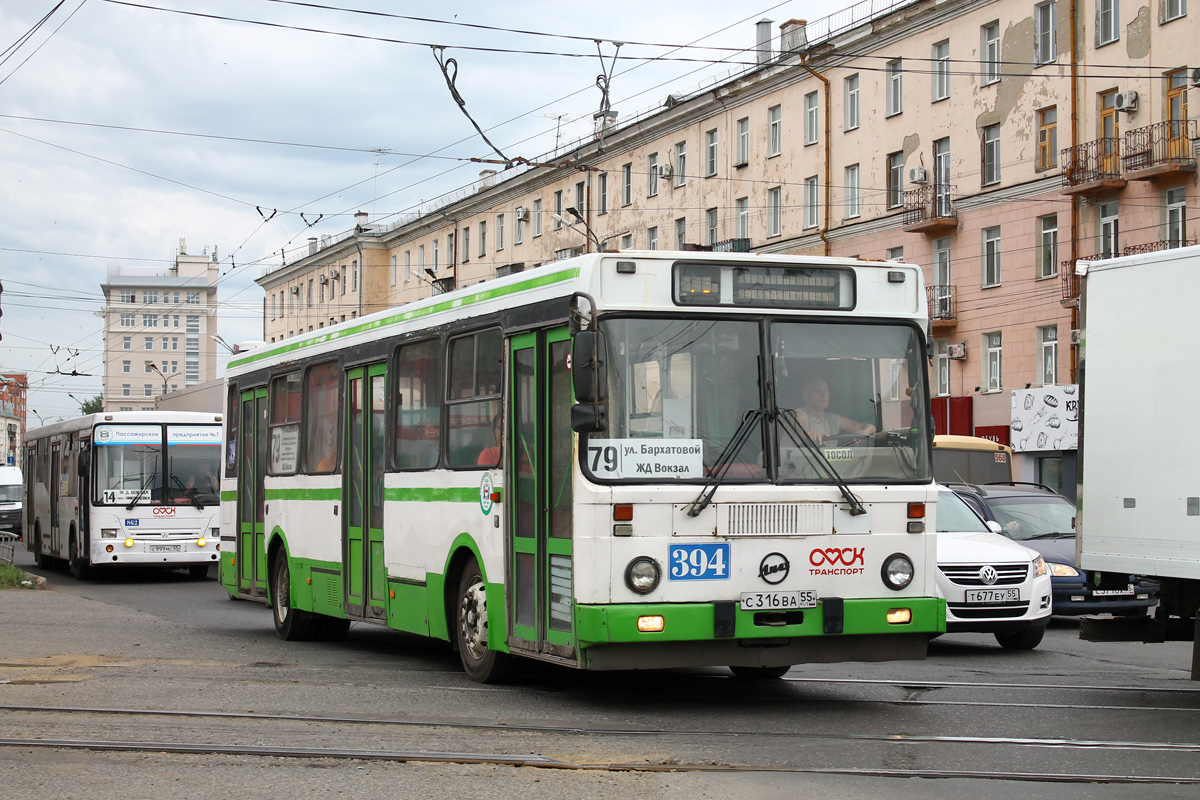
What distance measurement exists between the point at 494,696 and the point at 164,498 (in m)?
17.0

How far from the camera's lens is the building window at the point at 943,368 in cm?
4272

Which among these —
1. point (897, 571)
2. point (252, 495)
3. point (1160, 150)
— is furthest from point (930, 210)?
point (897, 571)

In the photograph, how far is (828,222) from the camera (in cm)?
4641

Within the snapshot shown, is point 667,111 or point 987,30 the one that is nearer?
point 987,30

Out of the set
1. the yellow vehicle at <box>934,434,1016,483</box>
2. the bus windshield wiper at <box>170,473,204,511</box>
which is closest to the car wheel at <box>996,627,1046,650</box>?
the bus windshield wiper at <box>170,473,204,511</box>

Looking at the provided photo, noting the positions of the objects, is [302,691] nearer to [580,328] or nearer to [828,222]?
[580,328]

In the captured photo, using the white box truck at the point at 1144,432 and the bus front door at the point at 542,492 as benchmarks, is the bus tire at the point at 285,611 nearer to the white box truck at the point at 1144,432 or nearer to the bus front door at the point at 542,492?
the bus front door at the point at 542,492

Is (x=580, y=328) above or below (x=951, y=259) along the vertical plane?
below

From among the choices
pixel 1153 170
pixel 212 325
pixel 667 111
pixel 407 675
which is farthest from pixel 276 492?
pixel 212 325

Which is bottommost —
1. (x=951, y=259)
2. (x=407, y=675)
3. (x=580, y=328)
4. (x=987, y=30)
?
(x=407, y=675)

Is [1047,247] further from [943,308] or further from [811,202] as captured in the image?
[811,202]

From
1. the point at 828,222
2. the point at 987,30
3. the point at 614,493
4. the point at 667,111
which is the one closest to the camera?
the point at 614,493

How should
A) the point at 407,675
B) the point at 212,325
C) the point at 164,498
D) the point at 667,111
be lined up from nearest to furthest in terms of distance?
the point at 407,675, the point at 164,498, the point at 667,111, the point at 212,325

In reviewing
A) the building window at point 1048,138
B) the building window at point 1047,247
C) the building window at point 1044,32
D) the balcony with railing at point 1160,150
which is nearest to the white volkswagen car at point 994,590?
the balcony with railing at point 1160,150
